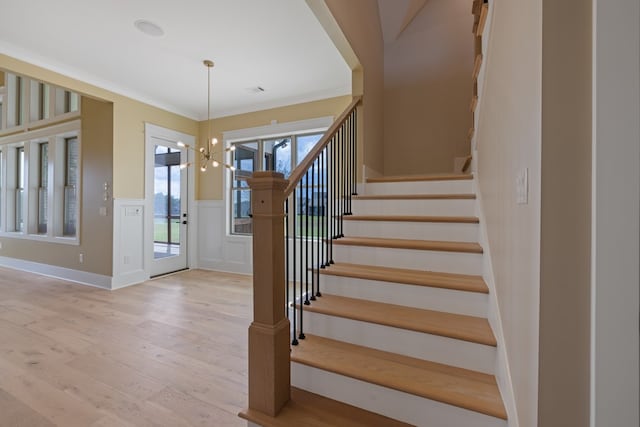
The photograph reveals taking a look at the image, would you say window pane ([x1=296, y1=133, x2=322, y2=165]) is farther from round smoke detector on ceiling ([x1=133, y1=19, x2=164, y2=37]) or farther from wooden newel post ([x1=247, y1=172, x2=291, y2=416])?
wooden newel post ([x1=247, y1=172, x2=291, y2=416])

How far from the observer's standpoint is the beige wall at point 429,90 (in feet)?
12.6

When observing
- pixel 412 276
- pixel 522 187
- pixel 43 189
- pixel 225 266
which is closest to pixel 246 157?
pixel 225 266

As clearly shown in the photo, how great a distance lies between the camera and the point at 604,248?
693 mm

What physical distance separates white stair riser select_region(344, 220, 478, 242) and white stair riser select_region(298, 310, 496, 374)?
873 mm

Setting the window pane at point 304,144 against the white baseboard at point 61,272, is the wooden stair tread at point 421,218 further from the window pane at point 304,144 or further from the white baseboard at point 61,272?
the white baseboard at point 61,272

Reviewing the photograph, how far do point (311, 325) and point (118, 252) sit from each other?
12.0 ft

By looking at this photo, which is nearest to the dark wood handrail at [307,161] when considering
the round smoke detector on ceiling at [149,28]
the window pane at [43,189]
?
the round smoke detector on ceiling at [149,28]

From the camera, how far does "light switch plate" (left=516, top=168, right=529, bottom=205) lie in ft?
3.06

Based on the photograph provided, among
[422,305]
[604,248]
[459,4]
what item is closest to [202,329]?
[422,305]

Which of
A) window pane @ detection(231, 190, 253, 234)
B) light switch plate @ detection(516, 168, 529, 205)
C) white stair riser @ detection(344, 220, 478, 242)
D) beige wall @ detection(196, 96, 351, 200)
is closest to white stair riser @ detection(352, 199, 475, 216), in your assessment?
white stair riser @ detection(344, 220, 478, 242)

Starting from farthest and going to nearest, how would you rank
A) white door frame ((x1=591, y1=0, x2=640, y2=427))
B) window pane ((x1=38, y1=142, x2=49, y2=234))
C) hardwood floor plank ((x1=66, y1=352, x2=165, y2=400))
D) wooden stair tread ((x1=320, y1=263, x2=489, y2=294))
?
window pane ((x1=38, y1=142, x2=49, y2=234)) → hardwood floor plank ((x1=66, y1=352, x2=165, y2=400)) → wooden stair tread ((x1=320, y1=263, x2=489, y2=294)) → white door frame ((x1=591, y1=0, x2=640, y2=427))

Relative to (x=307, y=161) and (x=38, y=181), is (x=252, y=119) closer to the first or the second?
(x=307, y=161)

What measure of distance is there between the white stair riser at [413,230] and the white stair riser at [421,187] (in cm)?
57

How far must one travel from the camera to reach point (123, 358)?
223 cm
